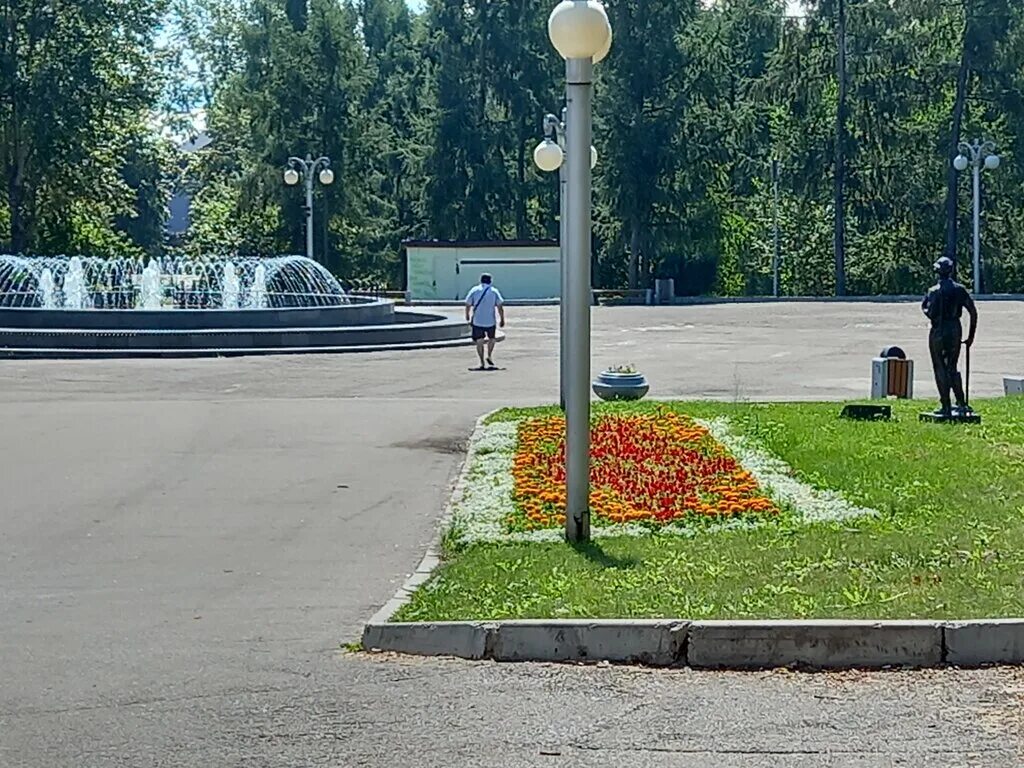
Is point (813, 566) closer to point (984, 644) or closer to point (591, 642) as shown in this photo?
point (984, 644)

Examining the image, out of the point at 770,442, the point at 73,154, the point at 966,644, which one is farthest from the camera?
the point at 73,154

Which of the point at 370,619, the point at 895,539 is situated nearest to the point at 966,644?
the point at 895,539

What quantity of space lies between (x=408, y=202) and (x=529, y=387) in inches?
1885

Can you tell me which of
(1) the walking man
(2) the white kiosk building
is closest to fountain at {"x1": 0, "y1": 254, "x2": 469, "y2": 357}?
(1) the walking man

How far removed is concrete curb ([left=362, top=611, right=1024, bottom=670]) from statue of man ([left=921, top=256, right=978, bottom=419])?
874 centimetres

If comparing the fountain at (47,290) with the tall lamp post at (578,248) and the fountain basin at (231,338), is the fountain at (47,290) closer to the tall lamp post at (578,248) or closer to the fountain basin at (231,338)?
the fountain basin at (231,338)

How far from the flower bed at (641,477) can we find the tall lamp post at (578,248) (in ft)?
2.44

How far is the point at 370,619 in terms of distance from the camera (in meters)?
7.94

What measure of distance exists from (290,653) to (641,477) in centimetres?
521

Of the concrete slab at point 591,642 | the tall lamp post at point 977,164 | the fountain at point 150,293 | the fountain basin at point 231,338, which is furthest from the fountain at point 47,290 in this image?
the concrete slab at point 591,642

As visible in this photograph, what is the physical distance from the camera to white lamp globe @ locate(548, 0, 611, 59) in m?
9.16

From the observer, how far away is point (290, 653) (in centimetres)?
737

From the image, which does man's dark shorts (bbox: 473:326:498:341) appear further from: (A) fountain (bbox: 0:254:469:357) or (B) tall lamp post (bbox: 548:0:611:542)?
(B) tall lamp post (bbox: 548:0:611:542)

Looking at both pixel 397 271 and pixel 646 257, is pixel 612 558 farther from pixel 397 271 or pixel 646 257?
pixel 397 271
